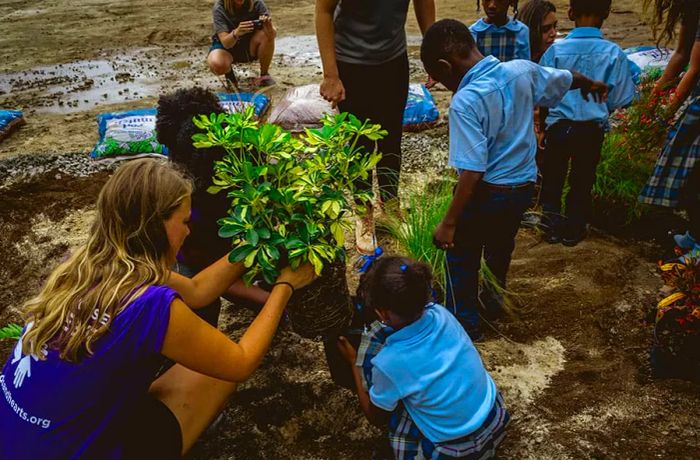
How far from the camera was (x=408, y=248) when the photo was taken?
271 centimetres

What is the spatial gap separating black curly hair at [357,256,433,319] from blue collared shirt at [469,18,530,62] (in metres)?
1.94

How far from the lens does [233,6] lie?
17.2 ft

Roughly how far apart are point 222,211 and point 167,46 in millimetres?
6251

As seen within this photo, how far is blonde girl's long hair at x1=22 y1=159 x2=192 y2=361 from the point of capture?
52.1 inches

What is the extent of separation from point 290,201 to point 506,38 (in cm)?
204

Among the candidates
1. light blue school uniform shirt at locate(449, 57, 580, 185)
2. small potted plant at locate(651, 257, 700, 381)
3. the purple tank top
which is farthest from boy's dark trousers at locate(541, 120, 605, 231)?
the purple tank top

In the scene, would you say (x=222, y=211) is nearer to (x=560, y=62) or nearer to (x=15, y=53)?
(x=560, y=62)

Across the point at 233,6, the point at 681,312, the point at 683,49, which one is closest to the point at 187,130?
the point at 681,312

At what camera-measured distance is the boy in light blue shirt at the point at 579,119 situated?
273 centimetres

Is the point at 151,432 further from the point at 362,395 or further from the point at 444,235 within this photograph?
the point at 444,235

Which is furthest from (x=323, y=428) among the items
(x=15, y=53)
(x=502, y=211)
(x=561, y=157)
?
(x=15, y=53)

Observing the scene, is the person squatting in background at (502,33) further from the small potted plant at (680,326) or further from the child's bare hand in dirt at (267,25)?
the child's bare hand in dirt at (267,25)

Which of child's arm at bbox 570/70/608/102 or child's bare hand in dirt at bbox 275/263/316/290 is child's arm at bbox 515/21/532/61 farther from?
child's bare hand in dirt at bbox 275/263/316/290

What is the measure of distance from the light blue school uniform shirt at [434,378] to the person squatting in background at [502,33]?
2.02 m
